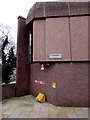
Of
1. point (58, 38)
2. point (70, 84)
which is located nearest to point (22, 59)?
point (58, 38)

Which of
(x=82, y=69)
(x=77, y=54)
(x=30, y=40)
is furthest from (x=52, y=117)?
(x=30, y=40)

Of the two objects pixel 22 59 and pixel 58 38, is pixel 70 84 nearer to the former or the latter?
pixel 58 38

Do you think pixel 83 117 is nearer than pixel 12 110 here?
Yes

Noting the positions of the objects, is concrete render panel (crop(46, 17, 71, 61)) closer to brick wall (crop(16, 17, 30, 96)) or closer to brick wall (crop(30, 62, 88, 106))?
brick wall (crop(30, 62, 88, 106))

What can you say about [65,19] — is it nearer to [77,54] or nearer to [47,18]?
A: [47,18]

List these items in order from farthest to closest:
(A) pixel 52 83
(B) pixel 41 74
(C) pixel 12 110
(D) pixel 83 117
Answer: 1. (B) pixel 41 74
2. (A) pixel 52 83
3. (C) pixel 12 110
4. (D) pixel 83 117

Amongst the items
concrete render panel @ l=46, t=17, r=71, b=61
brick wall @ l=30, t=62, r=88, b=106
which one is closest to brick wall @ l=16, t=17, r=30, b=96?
brick wall @ l=30, t=62, r=88, b=106

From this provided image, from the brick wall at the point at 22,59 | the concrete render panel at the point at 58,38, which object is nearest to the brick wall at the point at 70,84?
the concrete render panel at the point at 58,38

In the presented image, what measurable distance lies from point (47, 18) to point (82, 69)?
443 centimetres

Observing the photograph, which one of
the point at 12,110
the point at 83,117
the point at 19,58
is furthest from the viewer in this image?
the point at 19,58

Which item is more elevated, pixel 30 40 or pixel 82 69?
pixel 30 40

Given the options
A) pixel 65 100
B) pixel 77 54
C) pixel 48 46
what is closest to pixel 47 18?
pixel 48 46

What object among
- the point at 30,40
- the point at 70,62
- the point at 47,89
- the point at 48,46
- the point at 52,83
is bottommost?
the point at 47,89

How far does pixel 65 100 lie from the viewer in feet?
23.5
